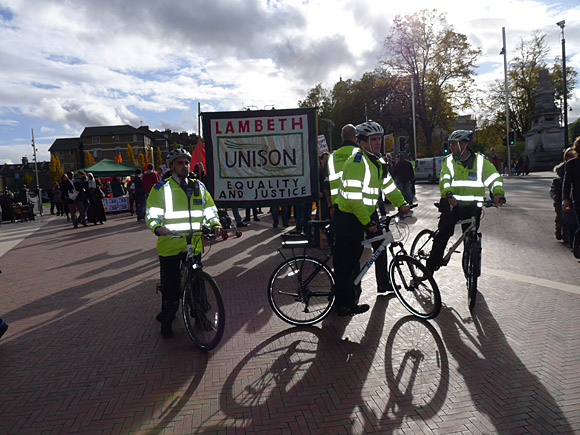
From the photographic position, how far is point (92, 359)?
4246 millimetres

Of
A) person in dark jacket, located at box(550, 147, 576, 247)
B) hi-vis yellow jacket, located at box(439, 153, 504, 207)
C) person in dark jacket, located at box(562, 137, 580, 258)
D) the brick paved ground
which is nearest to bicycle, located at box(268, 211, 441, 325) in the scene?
the brick paved ground

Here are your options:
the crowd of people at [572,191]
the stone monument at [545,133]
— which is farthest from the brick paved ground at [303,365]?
the stone monument at [545,133]

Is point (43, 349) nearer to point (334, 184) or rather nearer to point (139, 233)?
point (334, 184)

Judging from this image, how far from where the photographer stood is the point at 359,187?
4.62 m

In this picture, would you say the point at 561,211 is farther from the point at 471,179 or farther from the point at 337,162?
the point at 337,162

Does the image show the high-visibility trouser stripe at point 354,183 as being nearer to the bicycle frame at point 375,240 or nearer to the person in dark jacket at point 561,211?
the bicycle frame at point 375,240

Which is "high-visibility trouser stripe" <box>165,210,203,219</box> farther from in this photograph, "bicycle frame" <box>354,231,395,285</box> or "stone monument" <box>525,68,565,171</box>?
"stone monument" <box>525,68,565,171</box>

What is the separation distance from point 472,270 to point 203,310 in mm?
2802

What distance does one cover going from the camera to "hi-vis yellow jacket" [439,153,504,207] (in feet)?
17.6

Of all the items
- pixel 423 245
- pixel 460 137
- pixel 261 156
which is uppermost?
pixel 261 156

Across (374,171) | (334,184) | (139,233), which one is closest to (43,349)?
(334,184)

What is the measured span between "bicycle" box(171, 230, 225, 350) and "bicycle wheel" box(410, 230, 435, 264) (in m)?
2.69

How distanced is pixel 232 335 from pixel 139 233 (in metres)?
9.52

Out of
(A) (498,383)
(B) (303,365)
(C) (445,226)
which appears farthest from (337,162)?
(A) (498,383)
